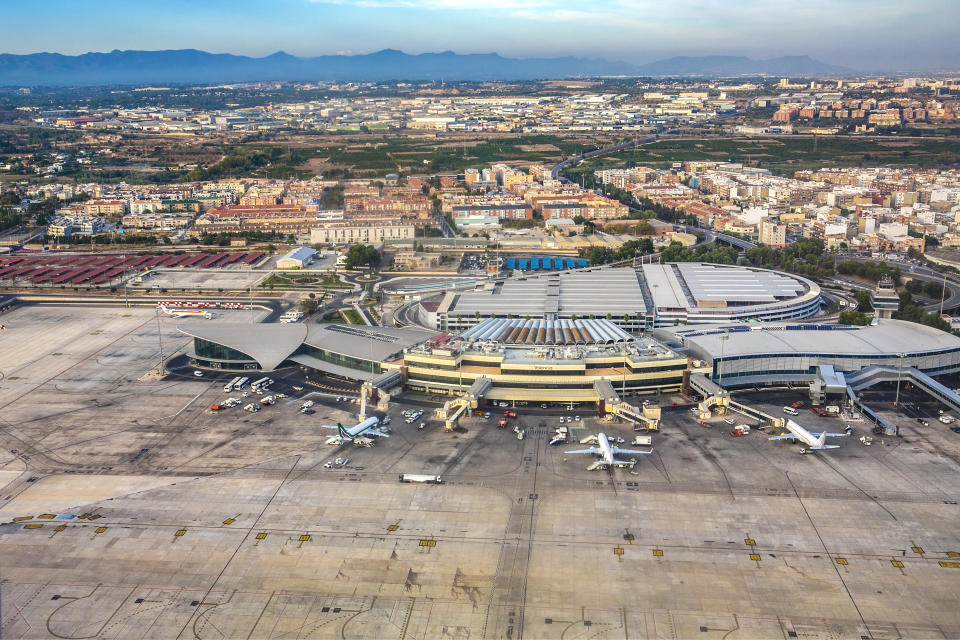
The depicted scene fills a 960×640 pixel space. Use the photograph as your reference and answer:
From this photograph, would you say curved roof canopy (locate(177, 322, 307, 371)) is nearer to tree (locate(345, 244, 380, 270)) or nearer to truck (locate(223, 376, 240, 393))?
truck (locate(223, 376, 240, 393))

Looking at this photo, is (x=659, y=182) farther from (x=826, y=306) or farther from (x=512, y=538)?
(x=512, y=538)

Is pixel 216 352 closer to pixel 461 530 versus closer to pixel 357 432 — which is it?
pixel 357 432

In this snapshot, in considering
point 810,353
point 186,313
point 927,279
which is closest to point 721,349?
point 810,353

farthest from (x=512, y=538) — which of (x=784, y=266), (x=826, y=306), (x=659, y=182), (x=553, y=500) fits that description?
(x=659, y=182)

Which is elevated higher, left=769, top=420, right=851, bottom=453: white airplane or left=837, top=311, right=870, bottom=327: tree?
left=837, top=311, right=870, bottom=327: tree

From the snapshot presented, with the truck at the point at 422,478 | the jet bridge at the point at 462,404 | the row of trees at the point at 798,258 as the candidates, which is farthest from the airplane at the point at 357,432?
the row of trees at the point at 798,258

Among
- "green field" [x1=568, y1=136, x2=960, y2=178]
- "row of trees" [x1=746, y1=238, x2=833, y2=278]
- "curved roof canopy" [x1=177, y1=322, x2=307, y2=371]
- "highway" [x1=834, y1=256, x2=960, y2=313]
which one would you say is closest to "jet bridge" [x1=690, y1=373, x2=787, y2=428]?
"curved roof canopy" [x1=177, y1=322, x2=307, y2=371]
